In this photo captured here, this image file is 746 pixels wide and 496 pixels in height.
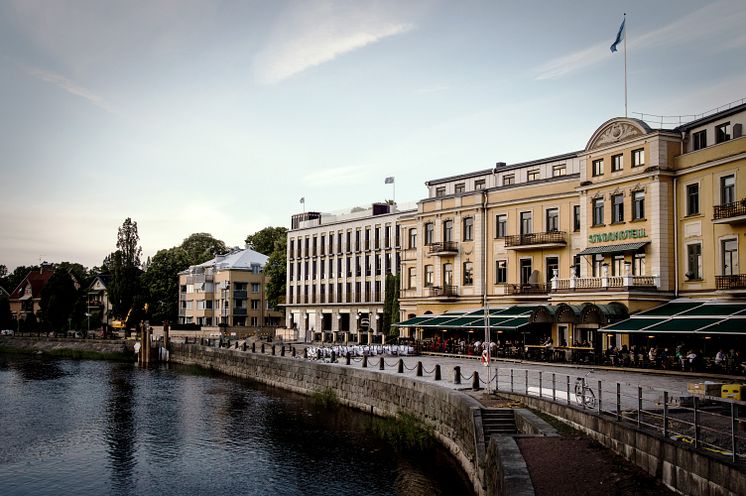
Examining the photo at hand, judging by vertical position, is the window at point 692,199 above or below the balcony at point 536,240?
above

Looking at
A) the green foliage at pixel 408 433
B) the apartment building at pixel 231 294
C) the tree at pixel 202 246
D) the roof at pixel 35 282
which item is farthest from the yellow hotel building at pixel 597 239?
the roof at pixel 35 282

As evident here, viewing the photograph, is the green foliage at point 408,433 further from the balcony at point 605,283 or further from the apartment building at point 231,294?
the apartment building at point 231,294

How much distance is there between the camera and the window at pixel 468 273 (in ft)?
197

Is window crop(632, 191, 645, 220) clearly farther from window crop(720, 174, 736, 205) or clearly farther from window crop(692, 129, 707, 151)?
window crop(720, 174, 736, 205)

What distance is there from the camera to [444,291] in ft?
200

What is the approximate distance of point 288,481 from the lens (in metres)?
27.2

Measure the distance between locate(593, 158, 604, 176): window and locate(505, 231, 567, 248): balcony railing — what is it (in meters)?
5.31

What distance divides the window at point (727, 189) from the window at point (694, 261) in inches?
124

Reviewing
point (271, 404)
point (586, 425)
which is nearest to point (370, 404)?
point (271, 404)

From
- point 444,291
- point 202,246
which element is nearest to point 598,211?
point 444,291

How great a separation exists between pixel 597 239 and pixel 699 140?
8695 millimetres

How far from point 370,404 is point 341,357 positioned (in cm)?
1643

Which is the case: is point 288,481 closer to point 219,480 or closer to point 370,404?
point 219,480

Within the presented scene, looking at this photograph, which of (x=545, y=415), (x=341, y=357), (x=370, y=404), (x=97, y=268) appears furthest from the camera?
(x=97, y=268)
